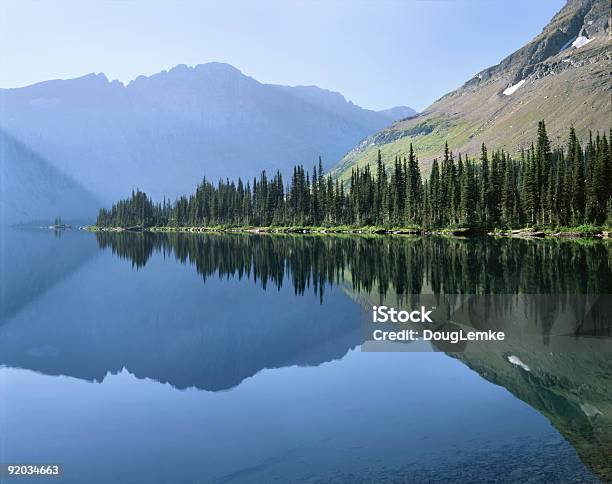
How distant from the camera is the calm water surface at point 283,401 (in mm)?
11195

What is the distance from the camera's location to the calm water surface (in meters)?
11.2

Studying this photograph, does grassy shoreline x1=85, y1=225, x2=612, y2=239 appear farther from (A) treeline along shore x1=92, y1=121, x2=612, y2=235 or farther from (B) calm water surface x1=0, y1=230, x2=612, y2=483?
(B) calm water surface x1=0, y1=230, x2=612, y2=483

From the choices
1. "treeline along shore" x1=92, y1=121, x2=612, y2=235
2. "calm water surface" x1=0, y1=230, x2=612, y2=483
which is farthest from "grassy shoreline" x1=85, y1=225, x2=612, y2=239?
"calm water surface" x1=0, y1=230, x2=612, y2=483

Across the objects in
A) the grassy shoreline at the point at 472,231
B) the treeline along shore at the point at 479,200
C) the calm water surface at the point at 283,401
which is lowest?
the calm water surface at the point at 283,401

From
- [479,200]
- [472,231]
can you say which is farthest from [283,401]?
[479,200]

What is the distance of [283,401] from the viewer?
15.8 meters

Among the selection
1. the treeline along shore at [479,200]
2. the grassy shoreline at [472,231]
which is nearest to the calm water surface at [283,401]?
the grassy shoreline at [472,231]

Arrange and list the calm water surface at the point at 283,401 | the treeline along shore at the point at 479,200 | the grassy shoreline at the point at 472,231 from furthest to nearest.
Answer: the treeline along shore at the point at 479,200 < the grassy shoreline at the point at 472,231 < the calm water surface at the point at 283,401

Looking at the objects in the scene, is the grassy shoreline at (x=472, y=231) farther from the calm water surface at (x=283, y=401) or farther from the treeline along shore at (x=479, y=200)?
the calm water surface at (x=283, y=401)

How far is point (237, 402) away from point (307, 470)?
524 cm

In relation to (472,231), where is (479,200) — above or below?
above

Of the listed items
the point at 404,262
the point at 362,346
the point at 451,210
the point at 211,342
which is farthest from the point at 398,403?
the point at 451,210

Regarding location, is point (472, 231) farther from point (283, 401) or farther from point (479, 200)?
point (283, 401)

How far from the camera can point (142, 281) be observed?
4922 cm
